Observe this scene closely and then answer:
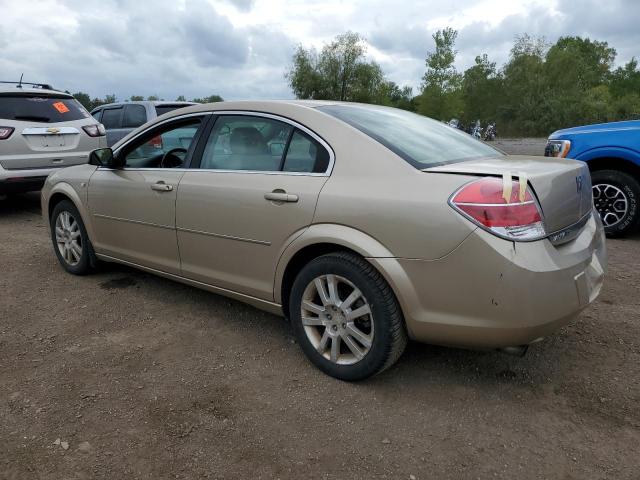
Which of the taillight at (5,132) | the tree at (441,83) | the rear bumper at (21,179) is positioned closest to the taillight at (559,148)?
the rear bumper at (21,179)

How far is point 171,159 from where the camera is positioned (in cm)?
381

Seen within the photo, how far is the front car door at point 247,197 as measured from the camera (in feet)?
9.41

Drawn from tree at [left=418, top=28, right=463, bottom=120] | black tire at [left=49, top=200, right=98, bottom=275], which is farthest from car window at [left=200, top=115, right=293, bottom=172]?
tree at [left=418, top=28, right=463, bottom=120]

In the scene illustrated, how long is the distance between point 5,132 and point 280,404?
620 centimetres

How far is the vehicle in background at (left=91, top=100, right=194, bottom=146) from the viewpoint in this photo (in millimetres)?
9578

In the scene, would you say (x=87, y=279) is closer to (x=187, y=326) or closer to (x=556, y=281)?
(x=187, y=326)

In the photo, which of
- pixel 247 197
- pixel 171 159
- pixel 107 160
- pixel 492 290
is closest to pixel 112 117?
pixel 107 160

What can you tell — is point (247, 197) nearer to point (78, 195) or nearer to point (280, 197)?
point (280, 197)

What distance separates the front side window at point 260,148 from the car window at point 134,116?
23.1 feet

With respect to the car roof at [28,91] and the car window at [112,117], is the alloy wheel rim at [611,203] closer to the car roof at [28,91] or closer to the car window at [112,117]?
the car roof at [28,91]

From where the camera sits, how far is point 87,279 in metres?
4.56

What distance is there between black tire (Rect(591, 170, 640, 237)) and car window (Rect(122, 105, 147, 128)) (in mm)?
7790

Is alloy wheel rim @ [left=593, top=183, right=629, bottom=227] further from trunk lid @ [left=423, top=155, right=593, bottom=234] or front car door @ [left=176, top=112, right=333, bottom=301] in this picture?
front car door @ [left=176, top=112, right=333, bottom=301]

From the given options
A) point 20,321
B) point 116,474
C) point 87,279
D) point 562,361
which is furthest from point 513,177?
point 87,279
